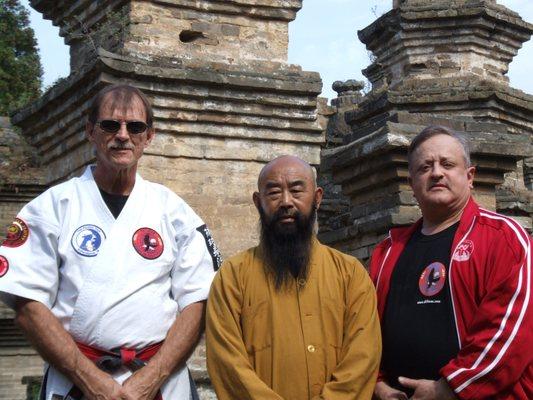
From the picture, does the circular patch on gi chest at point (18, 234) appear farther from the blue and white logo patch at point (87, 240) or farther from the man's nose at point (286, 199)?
the man's nose at point (286, 199)

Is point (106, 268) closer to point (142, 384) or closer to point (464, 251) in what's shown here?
point (142, 384)

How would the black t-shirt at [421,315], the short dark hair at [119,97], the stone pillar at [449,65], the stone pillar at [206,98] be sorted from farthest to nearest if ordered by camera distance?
the stone pillar at [449,65]
the stone pillar at [206,98]
the short dark hair at [119,97]
the black t-shirt at [421,315]

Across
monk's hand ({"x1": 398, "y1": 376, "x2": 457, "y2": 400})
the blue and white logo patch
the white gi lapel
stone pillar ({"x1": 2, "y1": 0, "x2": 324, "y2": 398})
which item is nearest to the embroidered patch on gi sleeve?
the white gi lapel

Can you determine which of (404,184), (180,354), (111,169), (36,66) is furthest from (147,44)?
(36,66)

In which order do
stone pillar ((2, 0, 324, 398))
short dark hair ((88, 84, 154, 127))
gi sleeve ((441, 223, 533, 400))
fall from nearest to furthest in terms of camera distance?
gi sleeve ((441, 223, 533, 400))
short dark hair ((88, 84, 154, 127))
stone pillar ((2, 0, 324, 398))

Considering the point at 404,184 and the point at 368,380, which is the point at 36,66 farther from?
the point at 368,380

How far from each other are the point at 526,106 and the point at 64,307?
7.53 meters

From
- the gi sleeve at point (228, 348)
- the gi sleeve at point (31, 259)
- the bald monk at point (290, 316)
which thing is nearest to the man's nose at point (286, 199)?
the bald monk at point (290, 316)

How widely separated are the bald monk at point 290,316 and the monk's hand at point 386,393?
0.15 metres

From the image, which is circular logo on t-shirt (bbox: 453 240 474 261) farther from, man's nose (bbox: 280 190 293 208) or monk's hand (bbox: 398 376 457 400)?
man's nose (bbox: 280 190 293 208)

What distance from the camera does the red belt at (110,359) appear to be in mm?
3844

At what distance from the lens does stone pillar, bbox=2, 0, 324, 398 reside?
24.0ft

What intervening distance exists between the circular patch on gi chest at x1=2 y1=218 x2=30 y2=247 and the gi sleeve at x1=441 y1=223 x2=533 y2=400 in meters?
1.73

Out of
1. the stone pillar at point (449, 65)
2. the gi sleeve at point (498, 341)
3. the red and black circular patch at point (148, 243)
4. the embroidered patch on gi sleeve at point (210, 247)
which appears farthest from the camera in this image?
the stone pillar at point (449, 65)
